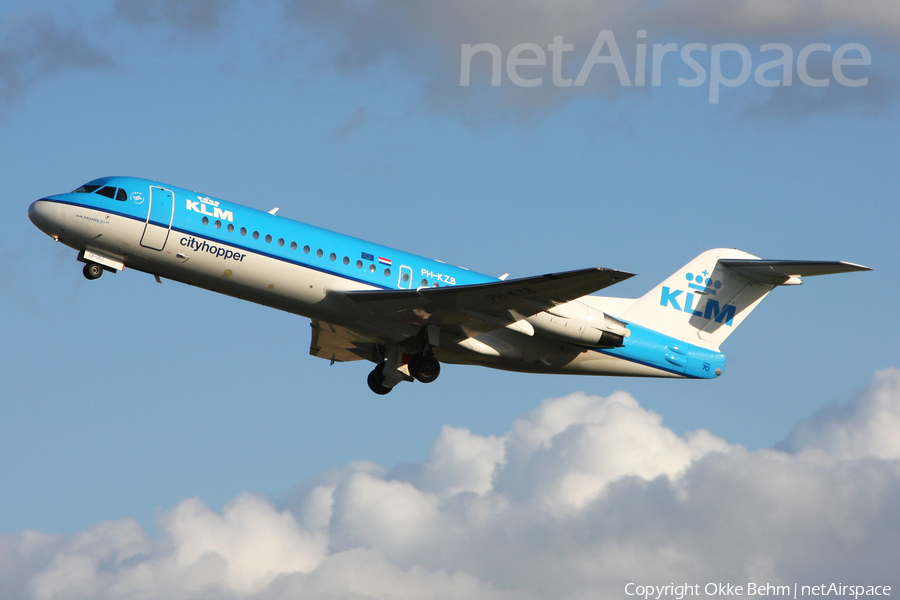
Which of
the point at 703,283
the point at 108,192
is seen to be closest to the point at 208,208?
the point at 108,192

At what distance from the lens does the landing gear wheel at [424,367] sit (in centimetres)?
2688

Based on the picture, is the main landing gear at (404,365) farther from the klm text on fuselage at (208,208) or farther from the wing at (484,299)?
the klm text on fuselage at (208,208)

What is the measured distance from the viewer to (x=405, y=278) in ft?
85.7

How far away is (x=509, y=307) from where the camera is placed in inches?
994

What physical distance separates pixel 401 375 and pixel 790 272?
11.3m

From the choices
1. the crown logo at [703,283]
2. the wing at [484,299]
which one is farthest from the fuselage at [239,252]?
the crown logo at [703,283]

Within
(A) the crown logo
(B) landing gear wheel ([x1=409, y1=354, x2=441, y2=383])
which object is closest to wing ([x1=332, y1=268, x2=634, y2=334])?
(B) landing gear wheel ([x1=409, y1=354, x2=441, y2=383])

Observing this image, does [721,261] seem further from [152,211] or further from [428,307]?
[152,211]

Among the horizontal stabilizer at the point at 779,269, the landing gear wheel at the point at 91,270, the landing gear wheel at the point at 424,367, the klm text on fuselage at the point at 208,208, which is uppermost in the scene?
the horizontal stabilizer at the point at 779,269

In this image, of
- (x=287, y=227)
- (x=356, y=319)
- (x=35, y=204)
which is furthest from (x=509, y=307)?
(x=35, y=204)

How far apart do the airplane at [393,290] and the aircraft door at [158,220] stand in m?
0.02

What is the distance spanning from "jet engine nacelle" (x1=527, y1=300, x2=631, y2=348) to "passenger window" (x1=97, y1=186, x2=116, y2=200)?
10.6m

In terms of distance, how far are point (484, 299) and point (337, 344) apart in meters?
6.90

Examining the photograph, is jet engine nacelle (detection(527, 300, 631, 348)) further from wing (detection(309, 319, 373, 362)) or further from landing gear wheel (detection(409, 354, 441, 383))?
wing (detection(309, 319, 373, 362))
